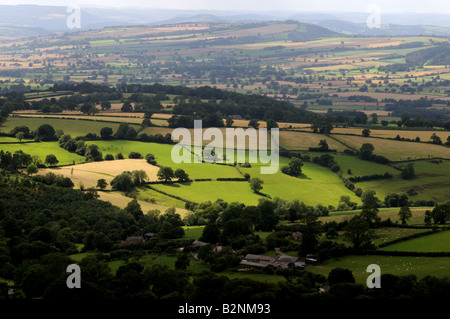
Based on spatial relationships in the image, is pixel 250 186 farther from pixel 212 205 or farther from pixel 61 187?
pixel 61 187

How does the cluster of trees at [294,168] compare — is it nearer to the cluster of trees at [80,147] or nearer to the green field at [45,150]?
the cluster of trees at [80,147]

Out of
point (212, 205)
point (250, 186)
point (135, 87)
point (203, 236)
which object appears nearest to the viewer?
point (203, 236)

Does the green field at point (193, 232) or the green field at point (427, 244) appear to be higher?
the green field at point (427, 244)

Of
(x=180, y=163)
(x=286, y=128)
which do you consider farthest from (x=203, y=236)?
(x=286, y=128)

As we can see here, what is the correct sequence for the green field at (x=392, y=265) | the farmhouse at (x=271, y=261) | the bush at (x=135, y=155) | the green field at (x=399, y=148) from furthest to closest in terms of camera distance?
the green field at (x=399, y=148), the bush at (x=135, y=155), the farmhouse at (x=271, y=261), the green field at (x=392, y=265)

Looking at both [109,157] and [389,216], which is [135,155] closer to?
[109,157]

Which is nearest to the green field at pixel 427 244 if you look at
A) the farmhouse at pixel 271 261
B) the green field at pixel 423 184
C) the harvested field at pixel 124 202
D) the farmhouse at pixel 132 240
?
the farmhouse at pixel 271 261

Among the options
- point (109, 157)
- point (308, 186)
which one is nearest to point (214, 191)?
point (308, 186)
